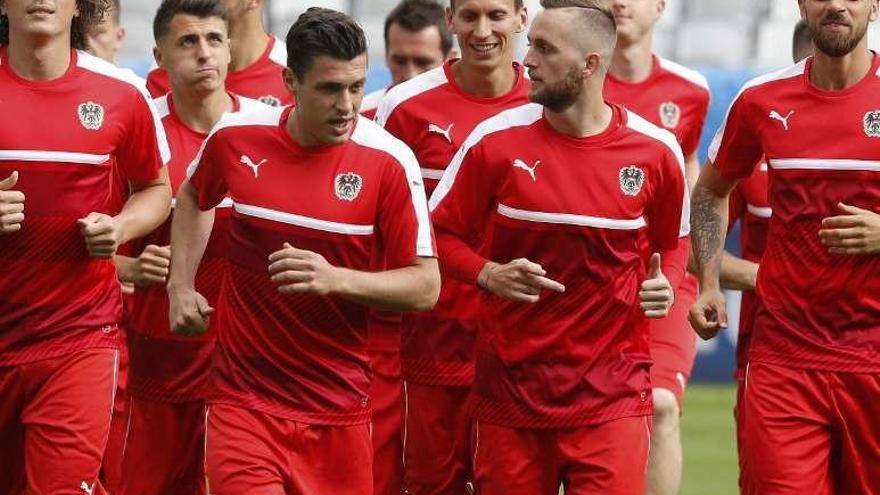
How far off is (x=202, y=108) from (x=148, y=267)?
0.93 meters

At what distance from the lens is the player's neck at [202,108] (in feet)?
31.6

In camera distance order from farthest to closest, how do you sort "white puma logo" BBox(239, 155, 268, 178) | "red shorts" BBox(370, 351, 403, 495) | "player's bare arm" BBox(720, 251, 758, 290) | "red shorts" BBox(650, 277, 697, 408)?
"red shorts" BBox(650, 277, 697, 408) → "player's bare arm" BBox(720, 251, 758, 290) → "red shorts" BBox(370, 351, 403, 495) → "white puma logo" BBox(239, 155, 268, 178)

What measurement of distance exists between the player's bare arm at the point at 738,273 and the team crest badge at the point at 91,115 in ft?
9.62

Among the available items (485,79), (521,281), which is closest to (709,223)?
(521,281)

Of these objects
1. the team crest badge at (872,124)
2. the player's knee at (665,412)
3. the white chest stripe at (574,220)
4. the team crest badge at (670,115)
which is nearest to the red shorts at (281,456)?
the white chest stripe at (574,220)

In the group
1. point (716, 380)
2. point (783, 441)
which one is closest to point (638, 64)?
point (783, 441)

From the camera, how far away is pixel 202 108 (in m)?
9.66

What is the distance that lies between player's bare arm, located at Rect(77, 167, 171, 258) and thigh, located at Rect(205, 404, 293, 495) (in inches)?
31.4

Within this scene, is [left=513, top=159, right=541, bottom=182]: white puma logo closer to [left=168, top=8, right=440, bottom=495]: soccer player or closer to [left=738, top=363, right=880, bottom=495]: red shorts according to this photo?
[left=168, top=8, right=440, bottom=495]: soccer player

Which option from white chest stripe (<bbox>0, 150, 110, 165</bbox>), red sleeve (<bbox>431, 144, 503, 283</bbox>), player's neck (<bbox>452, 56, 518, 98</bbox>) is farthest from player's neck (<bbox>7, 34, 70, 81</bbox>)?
player's neck (<bbox>452, 56, 518, 98</bbox>)

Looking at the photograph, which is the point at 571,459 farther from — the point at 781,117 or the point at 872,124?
the point at 872,124

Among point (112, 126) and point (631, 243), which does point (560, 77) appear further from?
point (112, 126)

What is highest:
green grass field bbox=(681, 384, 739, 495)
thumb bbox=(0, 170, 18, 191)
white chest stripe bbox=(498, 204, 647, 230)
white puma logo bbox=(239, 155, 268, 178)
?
white puma logo bbox=(239, 155, 268, 178)

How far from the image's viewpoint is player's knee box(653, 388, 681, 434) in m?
10.2
